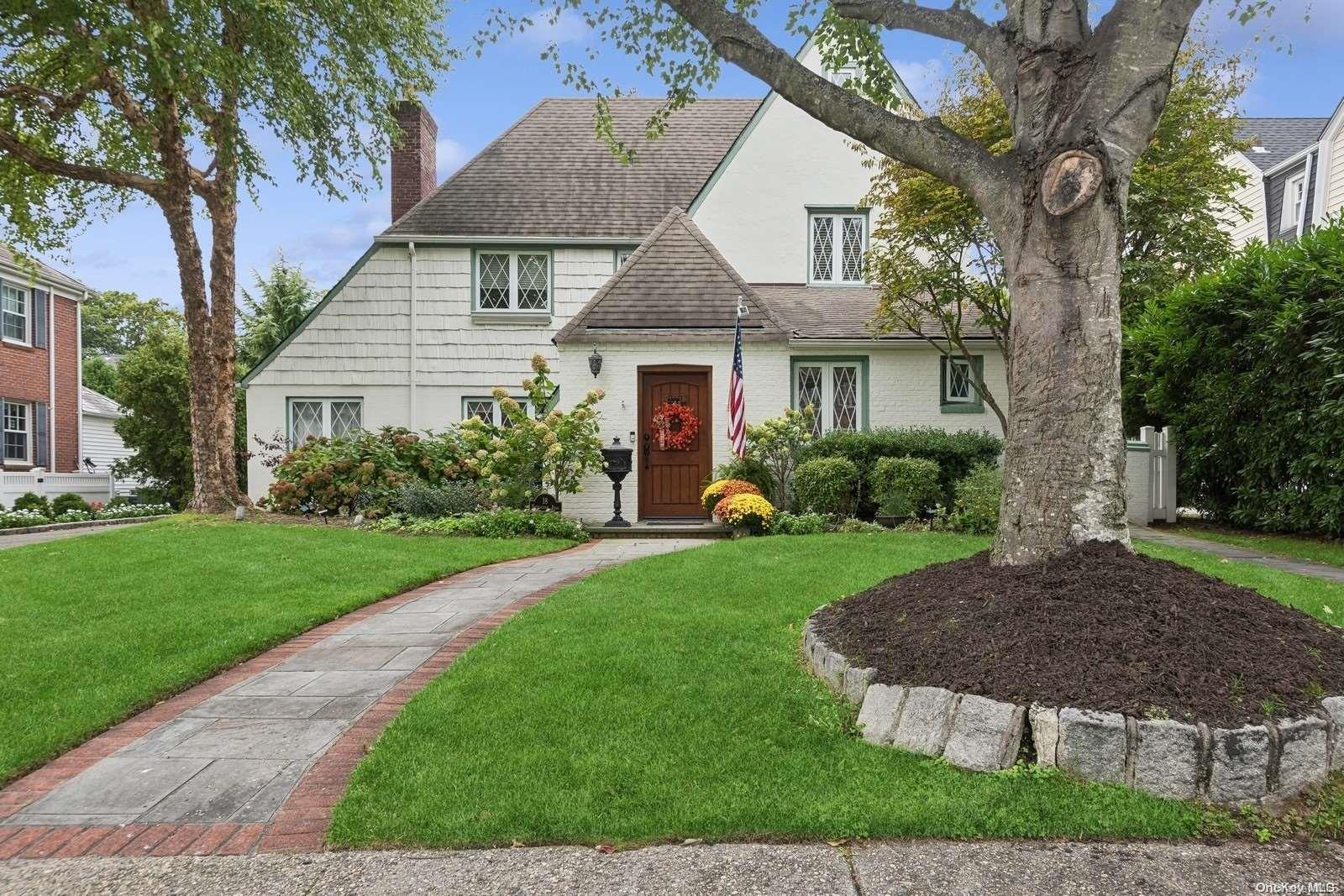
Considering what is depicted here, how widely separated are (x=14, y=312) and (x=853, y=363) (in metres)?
23.0

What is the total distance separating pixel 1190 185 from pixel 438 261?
A: 1364 centimetres

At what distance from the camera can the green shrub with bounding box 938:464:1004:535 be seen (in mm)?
10852

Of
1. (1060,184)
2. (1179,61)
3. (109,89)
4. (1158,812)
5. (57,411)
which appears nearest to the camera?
(1158,812)

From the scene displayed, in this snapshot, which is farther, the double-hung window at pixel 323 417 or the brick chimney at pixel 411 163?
the brick chimney at pixel 411 163

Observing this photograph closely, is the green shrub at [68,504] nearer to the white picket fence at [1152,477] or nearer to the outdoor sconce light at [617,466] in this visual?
the outdoor sconce light at [617,466]

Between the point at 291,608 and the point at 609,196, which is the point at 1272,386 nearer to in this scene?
the point at 291,608

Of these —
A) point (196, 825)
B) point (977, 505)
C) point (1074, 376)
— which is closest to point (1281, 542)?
point (977, 505)

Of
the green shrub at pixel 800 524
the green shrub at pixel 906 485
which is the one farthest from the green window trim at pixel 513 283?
the green shrub at pixel 906 485

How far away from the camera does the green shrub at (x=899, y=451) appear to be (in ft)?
41.3

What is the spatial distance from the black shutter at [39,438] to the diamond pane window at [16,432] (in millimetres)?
180

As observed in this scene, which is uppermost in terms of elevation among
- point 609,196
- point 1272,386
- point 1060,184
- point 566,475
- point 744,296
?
point 609,196

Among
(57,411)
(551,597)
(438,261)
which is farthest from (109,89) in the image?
(57,411)

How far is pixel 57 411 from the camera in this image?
2361 cm

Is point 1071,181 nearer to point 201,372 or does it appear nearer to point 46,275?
point 201,372
